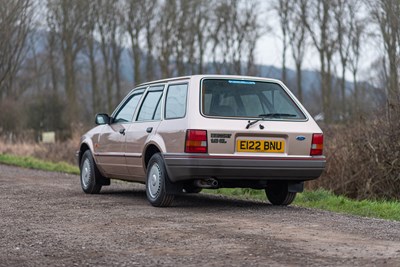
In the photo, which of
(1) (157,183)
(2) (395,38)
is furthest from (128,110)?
(2) (395,38)

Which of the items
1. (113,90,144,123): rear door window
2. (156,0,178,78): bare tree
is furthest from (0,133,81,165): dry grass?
(156,0,178,78): bare tree

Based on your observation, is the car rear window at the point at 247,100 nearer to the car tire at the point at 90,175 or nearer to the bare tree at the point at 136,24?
the car tire at the point at 90,175

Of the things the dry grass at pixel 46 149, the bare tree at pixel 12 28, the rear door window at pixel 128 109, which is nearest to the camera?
the rear door window at pixel 128 109

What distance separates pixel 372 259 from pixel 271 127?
3530 mm

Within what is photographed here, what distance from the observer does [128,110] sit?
34.6 feet

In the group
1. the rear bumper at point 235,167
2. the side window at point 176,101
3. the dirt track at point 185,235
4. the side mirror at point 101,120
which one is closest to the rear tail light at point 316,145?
the rear bumper at point 235,167

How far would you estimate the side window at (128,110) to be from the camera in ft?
34.0

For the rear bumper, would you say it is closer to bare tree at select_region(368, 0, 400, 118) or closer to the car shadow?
the car shadow

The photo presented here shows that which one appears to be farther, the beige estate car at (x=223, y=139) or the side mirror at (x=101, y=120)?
the side mirror at (x=101, y=120)

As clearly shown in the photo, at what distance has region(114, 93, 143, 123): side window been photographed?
10377 mm

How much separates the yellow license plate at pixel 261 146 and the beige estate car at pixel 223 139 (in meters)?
0.01

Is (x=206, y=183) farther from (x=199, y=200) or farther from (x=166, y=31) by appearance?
(x=166, y=31)

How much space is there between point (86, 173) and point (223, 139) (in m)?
3.66

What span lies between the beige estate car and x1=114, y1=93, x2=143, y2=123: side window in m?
0.44
